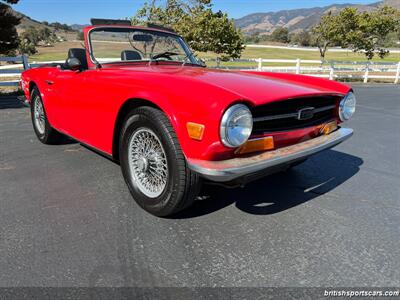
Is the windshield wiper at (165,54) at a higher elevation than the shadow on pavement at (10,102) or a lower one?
higher

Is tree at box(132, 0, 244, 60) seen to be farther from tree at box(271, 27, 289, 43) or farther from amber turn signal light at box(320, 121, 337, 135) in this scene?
tree at box(271, 27, 289, 43)

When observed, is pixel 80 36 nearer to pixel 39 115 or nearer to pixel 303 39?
pixel 39 115

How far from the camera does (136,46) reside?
380cm

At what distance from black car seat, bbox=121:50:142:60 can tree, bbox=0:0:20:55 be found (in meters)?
8.72

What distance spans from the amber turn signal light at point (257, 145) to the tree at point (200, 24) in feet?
35.5

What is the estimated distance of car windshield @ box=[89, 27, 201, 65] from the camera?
356 centimetres

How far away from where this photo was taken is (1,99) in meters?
9.19

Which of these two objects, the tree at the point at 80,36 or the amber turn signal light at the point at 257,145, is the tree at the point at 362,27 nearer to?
the tree at the point at 80,36

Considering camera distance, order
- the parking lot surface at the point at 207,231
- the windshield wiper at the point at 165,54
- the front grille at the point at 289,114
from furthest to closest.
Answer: the windshield wiper at the point at 165,54
the front grille at the point at 289,114
the parking lot surface at the point at 207,231

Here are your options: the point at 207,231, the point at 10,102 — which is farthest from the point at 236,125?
the point at 10,102

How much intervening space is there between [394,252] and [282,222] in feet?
2.48

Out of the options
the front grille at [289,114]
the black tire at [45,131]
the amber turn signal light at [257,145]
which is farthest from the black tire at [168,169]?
the black tire at [45,131]

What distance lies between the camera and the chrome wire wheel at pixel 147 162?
2.55 m

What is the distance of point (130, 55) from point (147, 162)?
159 centimetres
